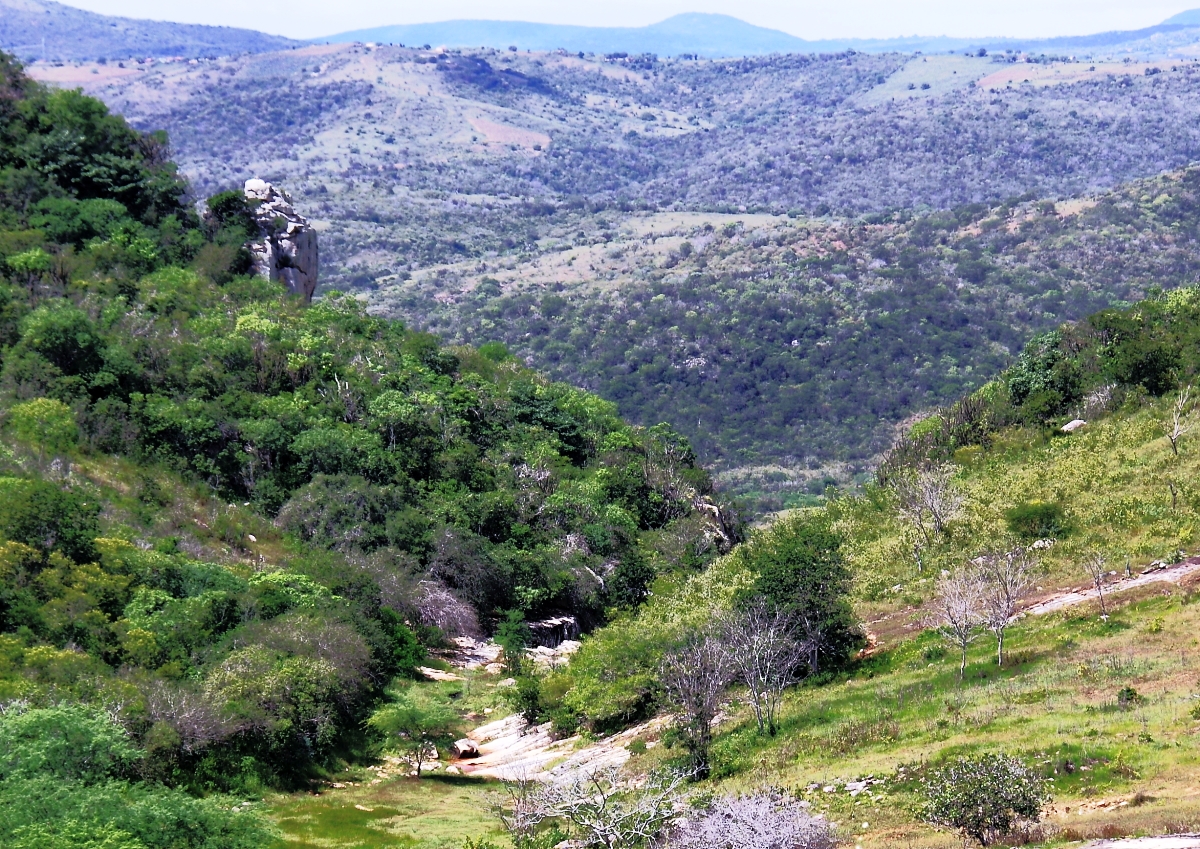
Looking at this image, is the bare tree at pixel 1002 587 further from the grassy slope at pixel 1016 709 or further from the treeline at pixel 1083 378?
the treeline at pixel 1083 378

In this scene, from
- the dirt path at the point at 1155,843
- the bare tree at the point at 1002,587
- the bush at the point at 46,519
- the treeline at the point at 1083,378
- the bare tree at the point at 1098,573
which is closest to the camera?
the dirt path at the point at 1155,843

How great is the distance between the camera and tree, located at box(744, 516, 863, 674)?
36969 millimetres

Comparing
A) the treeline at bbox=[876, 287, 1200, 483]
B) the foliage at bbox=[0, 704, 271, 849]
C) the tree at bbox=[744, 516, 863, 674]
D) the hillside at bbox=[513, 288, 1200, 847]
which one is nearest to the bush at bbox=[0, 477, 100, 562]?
the foliage at bbox=[0, 704, 271, 849]

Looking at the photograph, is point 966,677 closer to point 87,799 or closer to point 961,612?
Answer: point 961,612

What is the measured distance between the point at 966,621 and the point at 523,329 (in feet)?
462

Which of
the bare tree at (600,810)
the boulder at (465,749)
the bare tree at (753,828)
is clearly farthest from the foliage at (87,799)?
the boulder at (465,749)

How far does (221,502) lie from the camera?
52.9m

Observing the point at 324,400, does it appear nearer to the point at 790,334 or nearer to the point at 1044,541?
the point at 1044,541

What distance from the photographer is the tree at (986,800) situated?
22.0 metres

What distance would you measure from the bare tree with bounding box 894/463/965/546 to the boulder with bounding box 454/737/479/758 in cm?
1668

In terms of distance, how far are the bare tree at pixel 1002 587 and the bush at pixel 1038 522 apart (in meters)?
2.26

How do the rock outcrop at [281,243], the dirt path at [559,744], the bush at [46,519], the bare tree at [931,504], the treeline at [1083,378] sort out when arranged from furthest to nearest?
the rock outcrop at [281,243], the treeline at [1083,378], the bare tree at [931,504], the bush at [46,519], the dirt path at [559,744]

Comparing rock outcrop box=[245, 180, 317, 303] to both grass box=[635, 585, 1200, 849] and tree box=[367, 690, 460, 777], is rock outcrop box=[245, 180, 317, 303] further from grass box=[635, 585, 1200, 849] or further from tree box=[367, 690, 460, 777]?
grass box=[635, 585, 1200, 849]

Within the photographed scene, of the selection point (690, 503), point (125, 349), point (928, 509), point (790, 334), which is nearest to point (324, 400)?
point (125, 349)
